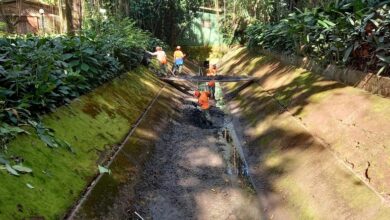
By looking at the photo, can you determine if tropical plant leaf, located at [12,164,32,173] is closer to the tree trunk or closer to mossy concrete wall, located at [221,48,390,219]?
mossy concrete wall, located at [221,48,390,219]

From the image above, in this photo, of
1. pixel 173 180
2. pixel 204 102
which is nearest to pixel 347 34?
pixel 204 102

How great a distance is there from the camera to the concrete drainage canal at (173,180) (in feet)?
22.4

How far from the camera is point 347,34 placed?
10.8 meters

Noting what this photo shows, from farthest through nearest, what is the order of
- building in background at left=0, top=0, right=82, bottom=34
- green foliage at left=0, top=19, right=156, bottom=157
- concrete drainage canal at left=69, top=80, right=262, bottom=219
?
building in background at left=0, top=0, right=82, bottom=34
concrete drainage canal at left=69, top=80, right=262, bottom=219
green foliage at left=0, top=19, right=156, bottom=157

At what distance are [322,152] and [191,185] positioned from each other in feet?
9.00

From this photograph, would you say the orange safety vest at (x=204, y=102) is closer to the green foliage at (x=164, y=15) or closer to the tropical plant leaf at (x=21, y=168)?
the tropical plant leaf at (x=21, y=168)

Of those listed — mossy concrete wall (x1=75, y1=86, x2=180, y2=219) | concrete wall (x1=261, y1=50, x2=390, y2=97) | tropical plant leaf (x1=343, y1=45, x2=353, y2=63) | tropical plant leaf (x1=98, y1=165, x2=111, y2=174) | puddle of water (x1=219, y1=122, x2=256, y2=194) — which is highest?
tropical plant leaf (x1=343, y1=45, x2=353, y2=63)

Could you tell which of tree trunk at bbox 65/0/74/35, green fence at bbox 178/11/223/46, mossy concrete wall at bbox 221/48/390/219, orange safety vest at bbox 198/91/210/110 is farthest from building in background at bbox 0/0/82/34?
mossy concrete wall at bbox 221/48/390/219

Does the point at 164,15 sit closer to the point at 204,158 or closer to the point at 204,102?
the point at 204,102

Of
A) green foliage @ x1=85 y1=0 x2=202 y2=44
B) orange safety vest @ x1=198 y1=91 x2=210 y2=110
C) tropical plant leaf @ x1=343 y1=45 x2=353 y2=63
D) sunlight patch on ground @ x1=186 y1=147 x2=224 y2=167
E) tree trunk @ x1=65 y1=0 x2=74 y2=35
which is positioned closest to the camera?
sunlight patch on ground @ x1=186 y1=147 x2=224 y2=167

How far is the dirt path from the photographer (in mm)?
7441

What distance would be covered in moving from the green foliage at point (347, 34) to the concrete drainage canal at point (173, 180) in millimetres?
3767

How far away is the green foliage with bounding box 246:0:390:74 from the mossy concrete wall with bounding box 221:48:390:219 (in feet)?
2.52

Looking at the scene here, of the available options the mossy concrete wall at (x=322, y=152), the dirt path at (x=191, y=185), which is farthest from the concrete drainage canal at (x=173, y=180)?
the mossy concrete wall at (x=322, y=152)
